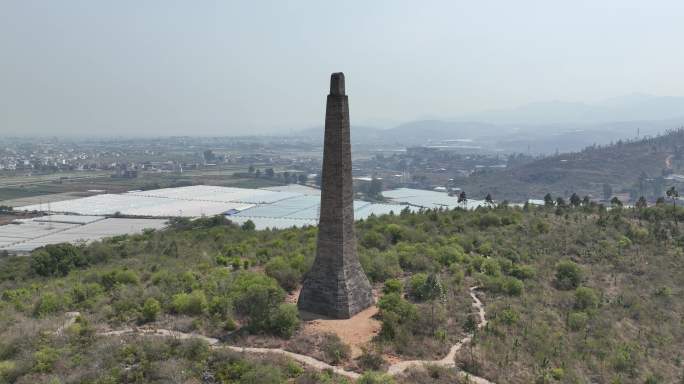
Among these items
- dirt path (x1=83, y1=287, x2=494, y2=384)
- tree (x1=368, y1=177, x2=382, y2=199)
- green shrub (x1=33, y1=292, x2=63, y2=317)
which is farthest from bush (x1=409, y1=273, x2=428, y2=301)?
tree (x1=368, y1=177, x2=382, y2=199)

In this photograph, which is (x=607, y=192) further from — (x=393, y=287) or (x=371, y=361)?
(x=371, y=361)

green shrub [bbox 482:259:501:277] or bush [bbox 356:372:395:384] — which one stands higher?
bush [bbox 356:372:395:384]

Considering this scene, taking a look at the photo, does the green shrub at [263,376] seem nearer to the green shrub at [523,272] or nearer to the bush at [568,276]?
the green shrub at [523,272]

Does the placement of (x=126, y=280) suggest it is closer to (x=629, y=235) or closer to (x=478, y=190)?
(x=629, y=235)

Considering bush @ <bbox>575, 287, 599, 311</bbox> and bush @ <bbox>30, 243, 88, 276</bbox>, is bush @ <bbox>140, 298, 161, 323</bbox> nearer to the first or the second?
bush @ <bbox>575, 287, 599, 311</bbox>

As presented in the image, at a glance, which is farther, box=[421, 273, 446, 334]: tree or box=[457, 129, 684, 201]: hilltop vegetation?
box=[457, 129, 684, 201]: hilltop vegetation

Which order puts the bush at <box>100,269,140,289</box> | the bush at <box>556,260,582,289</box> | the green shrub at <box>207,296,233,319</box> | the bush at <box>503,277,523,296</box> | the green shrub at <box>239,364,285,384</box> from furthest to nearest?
the bush at <box>556,260,582,289</box>
the bush at <box>100,269,140,289</box>
the bush at <box>503,277,523,296</box>
the green shrub at <box>207,296,233,319</box>
the green shrub at <box>239,364,285,384</box>
